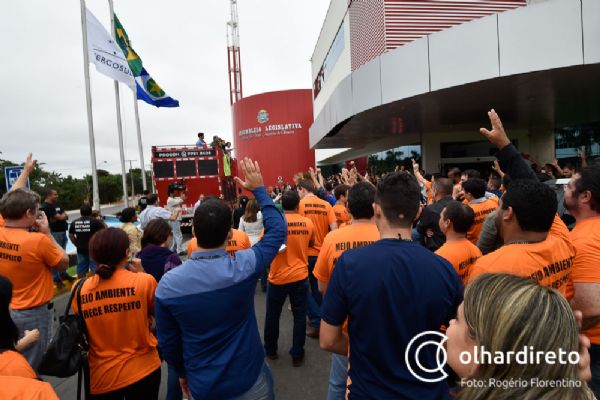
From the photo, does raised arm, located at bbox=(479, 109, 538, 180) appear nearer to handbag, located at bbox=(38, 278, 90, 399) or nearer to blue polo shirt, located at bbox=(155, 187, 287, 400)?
blue polo shirt, located at bbox=(155, 187, 287, 400)

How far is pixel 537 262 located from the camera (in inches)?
74.6

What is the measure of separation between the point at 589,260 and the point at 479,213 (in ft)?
6.13

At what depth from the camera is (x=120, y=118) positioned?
41.0 feet

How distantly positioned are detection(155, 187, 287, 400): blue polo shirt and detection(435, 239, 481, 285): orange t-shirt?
1.63 m

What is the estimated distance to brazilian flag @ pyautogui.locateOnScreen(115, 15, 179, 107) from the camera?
1245cm

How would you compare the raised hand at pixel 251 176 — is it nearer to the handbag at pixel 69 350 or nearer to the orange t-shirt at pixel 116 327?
the orange t-shirt at pixel 116 327

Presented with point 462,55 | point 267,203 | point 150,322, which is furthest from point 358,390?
point 462,55

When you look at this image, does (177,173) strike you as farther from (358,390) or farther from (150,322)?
(358,390)

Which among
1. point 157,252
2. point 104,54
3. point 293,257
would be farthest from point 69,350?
point 104,54

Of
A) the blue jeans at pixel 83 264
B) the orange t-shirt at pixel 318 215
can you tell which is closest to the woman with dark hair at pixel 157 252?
the orange t-shirt at pixel 318 215

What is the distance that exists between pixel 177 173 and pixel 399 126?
29.3ft

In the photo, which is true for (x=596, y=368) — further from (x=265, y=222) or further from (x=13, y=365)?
(x=13, y=365)

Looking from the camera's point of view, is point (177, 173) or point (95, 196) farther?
point (177, 173)

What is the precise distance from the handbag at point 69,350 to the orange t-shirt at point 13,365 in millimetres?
744
